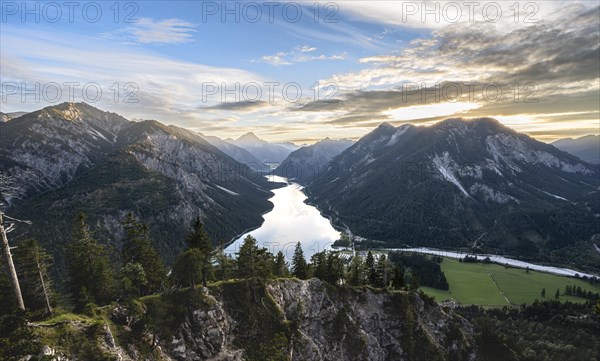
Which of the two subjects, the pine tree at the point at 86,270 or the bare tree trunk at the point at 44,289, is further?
the pine tree at the point at 86,270

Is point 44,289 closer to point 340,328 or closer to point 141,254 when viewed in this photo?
point 141,254

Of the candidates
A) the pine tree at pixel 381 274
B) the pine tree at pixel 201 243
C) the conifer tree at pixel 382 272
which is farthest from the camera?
the pine tree at pixel 381 274

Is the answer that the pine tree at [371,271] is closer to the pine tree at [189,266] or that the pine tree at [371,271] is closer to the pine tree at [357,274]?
the pine tree at [357,274]

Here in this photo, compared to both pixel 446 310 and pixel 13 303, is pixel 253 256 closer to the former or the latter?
pixel 13 303

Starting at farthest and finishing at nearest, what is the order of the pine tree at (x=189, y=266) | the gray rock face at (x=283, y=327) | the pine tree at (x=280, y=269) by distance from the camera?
the pine tree at (x=280, y=269), the pine tree at (x=189, y=266), the gray rock face at (x=283, y=327)

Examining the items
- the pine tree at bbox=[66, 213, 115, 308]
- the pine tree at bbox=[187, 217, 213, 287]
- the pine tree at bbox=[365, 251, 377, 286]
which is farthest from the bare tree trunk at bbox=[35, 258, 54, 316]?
the pine tree at bbox=[365, 251, 377, 286]

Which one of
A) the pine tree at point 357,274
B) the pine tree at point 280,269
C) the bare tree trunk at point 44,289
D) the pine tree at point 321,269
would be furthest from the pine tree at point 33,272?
the pine tree at point 357,274
